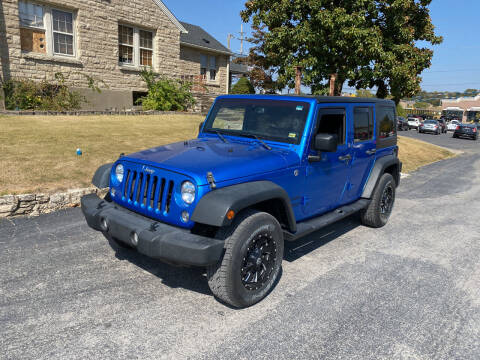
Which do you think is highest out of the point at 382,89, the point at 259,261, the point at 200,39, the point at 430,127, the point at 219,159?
the point at 200,39

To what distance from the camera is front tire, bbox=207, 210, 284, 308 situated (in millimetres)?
3207

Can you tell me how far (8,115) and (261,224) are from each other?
11.9 m

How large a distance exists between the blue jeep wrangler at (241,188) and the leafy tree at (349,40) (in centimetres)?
931

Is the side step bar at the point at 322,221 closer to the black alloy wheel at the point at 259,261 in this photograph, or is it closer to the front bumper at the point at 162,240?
the black alloy wheel at the point at 259,261

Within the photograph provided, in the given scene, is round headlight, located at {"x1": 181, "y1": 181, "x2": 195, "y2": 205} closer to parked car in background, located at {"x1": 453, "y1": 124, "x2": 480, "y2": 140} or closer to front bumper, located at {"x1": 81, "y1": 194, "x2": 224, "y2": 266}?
front bumper, located at {"x1": 81, "y1": 194, "x2": 224, "y2": 266}

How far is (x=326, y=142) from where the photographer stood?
3.96 m

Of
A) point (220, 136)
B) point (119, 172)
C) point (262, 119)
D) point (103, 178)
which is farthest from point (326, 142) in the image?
point (103, 178)

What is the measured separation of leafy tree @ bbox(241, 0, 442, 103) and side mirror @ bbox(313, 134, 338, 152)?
1051 centimetres

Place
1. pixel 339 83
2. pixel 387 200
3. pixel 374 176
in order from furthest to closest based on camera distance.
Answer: pixel 339 83 < pixel 387 200 < pixel 374 176

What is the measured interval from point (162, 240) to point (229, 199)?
0.66 m

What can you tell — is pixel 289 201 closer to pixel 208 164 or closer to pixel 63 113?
pixel 208 164

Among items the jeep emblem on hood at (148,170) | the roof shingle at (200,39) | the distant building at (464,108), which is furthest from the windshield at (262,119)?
the distant building at (464,108)

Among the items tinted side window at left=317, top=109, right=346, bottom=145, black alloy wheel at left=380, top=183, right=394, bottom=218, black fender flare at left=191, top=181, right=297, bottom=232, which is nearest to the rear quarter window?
black alloy wheel at left=380, top=183, right=394, bottom=218

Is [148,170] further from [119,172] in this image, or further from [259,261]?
[259,261]
